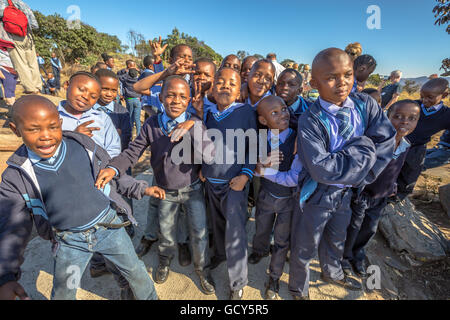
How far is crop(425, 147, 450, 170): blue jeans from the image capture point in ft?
10.3

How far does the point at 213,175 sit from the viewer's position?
5.94 ft

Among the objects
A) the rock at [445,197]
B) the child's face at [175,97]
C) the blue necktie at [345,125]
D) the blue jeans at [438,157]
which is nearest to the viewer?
the blue necktie at [345,125]

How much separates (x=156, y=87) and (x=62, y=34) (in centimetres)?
1978

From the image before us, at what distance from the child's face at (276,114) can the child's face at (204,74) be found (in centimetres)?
82

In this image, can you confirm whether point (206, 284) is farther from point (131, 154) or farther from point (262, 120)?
point (262, 120)

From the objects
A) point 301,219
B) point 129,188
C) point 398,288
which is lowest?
point 398,288

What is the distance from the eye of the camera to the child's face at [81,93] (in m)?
1.77

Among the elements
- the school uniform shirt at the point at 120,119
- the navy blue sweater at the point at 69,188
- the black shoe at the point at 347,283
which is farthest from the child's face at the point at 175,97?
the black shoe at the point at 347,283

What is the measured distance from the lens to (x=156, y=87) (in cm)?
305

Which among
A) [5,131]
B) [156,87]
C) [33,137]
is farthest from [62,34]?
[33,137]

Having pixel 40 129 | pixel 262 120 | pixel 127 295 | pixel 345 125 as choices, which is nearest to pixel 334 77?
pixel 345 125

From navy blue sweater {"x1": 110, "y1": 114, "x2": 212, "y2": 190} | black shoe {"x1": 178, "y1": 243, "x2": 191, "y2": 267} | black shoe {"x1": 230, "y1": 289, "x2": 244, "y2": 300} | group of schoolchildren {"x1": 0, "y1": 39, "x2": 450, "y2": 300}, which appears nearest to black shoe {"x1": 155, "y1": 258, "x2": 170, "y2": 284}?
group of schoolchildren {"x1": 0, "y1": 39, "x2": 450, "y2": 300}

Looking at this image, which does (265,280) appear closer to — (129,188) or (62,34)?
(129,188)

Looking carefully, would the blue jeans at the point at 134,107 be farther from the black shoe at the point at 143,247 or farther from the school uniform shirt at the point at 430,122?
the school uniform shirt at the point at 430,122
